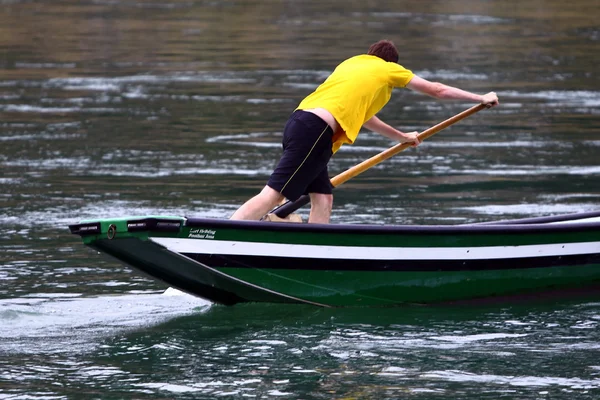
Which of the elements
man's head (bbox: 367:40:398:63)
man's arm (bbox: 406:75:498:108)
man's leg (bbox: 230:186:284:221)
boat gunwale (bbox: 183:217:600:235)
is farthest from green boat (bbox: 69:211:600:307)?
man's head (bbox: 367:40:398:63)

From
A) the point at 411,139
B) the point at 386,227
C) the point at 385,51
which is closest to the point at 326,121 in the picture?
the point at 385,51

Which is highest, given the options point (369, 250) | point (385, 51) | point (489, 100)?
point (385, 51)

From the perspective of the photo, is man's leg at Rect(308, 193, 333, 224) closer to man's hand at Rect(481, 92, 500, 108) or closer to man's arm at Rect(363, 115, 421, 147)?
man's arm at Rect(363, 115, 421, 147)

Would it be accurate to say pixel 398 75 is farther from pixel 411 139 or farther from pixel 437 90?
pixel 411 139

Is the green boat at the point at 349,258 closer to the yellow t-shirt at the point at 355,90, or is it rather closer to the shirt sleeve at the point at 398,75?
the yellow t-shirt at the point at 355,90

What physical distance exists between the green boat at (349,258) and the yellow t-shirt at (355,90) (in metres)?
0.82

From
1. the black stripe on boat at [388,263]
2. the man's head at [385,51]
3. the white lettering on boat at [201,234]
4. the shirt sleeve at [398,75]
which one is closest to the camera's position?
the white lettering on boat at [201,234]

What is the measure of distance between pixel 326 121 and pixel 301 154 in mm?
286

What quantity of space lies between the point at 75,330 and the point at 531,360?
2988 mm

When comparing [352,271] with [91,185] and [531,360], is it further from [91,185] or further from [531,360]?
[91,185]

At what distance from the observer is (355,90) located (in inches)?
347

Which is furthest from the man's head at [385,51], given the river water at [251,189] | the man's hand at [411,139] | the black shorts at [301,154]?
the river water at [251,189]

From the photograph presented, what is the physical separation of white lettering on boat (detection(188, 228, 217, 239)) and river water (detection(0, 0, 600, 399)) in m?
0.67

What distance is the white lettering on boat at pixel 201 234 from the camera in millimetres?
8211
